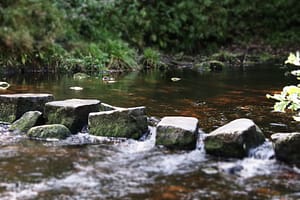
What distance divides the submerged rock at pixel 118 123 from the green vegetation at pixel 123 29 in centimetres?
681

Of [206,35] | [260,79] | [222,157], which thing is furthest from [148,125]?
[206,35]

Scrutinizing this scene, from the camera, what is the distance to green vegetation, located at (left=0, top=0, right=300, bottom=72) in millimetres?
12508

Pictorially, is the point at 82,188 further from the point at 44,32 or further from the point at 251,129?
the point at 44,32

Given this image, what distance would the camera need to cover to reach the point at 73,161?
15.8 feet

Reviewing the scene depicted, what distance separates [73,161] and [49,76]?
7.12m

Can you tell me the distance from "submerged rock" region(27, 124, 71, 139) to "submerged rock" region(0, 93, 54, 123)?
29.1 inches

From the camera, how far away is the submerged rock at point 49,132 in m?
5.71

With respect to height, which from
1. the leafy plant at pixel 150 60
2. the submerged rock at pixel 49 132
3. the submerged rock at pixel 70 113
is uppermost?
the leafy plant at pixel 150 60

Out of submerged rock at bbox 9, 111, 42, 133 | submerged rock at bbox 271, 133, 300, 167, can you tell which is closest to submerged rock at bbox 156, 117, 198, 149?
submerged rock at bbox 271, 133, 300, 167

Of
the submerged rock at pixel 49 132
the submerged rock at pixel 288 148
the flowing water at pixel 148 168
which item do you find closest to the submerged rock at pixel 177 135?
the flowing water at pixel 148 168

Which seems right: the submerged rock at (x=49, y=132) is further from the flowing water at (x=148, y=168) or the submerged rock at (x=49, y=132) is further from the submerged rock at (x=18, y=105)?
the submerged rock at (x=18, y=105)

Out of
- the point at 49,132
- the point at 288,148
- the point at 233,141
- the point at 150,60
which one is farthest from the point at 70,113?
the point at 150,60

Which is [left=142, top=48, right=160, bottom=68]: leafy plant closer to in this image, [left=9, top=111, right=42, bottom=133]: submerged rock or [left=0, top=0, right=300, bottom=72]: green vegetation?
[left=0, top=0, right=300, bottom=72]: green vegetation

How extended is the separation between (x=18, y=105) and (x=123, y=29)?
10.5 m
